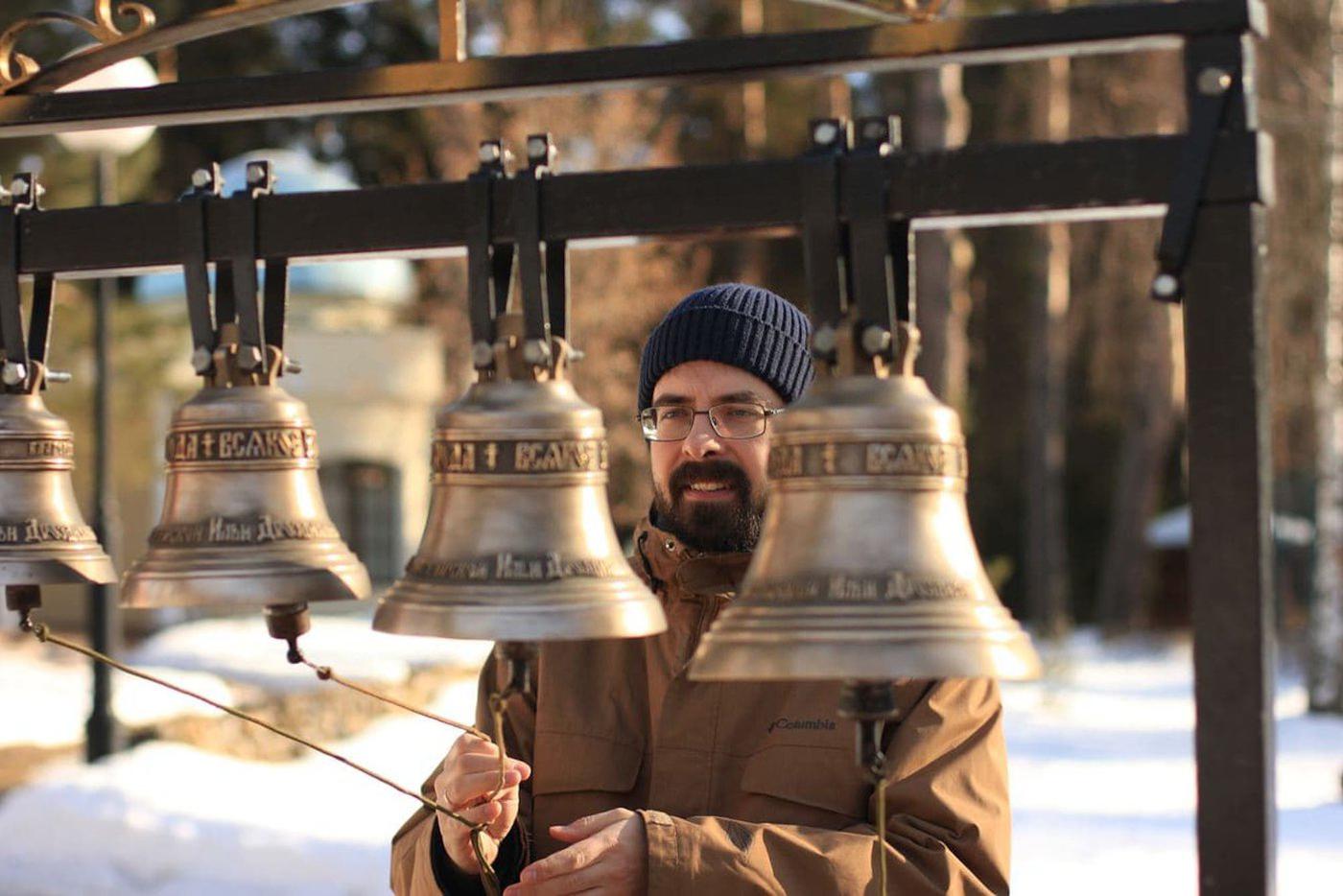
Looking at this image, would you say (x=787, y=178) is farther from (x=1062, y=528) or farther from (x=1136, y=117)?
(x=1062, y=528)

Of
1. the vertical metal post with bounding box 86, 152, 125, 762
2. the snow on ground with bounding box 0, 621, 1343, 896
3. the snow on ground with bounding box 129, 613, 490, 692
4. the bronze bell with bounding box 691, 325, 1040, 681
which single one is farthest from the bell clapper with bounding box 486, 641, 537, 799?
the snow on ground with bounding box 129, 613, 490, 692

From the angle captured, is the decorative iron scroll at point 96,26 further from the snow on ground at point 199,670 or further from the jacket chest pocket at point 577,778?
the snow on ground at point 199,670

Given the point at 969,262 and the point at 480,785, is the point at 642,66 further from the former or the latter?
the point at 969,262

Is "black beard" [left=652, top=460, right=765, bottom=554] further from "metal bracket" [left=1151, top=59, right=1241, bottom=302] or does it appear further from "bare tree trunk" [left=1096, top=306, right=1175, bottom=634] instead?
"bare tree trunk" [left=1096, top=306, right=1175, bottom=634]

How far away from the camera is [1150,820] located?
9.77m

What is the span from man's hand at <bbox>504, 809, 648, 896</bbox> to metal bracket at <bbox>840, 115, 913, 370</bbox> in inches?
40.9

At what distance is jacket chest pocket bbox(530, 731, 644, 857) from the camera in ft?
10.5

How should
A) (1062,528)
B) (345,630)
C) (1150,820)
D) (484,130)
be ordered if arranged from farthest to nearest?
1. (1062,528)
2. (484,130)
3. (345,630)
4. (1150,820)

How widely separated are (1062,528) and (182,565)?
31306mm

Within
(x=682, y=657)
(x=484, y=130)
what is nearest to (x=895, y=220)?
(x=682, y=657)

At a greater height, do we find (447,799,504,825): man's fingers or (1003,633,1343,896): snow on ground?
(447,799,504,825): man's fingers

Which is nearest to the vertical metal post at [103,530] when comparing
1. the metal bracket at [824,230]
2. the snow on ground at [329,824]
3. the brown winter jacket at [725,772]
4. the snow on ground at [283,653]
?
the snow on ground at [329,824]

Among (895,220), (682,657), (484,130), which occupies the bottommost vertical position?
(682,657)

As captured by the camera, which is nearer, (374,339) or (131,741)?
(131,741)
